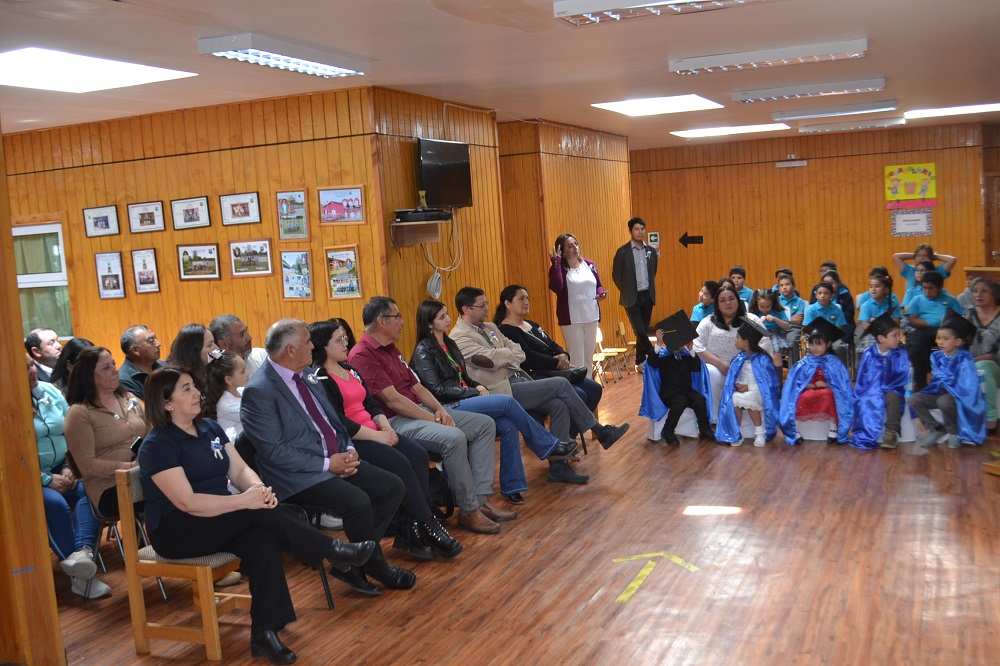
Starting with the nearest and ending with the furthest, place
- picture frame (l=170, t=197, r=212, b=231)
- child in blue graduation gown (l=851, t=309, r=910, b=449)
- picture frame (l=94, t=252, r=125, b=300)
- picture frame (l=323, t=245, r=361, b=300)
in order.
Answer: child in blue graduation gown (l=851, t=309, r=910, b=449) < picture frame (l=323, t=245, r=361, b=300) < picture frame (l=170, t=197, r=212, b=231) < picture frame (l=94, t=252, r=125, b=300)

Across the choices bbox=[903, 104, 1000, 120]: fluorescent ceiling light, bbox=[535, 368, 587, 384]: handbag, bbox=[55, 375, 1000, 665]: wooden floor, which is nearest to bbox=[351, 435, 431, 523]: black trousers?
bbox=[55, 375, 1000, 665]: wooden floor

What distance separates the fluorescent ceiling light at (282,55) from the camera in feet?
17.0

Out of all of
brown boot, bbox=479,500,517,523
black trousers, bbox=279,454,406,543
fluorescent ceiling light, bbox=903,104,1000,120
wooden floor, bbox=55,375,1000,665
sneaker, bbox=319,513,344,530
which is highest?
fluorescent ceiling light, bbox=903,104,1000,120

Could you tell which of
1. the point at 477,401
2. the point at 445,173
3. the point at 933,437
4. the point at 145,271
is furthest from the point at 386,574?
the point at 145,271

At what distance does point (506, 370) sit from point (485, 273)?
2.41m

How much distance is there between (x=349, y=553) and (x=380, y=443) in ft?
3.09

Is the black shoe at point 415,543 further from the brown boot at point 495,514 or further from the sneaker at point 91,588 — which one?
the sneaker at point 91,588

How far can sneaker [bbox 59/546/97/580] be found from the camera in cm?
480

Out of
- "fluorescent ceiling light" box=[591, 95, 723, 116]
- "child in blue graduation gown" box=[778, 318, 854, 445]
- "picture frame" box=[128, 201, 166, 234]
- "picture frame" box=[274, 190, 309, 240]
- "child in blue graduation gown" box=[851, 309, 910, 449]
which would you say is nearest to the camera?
"child in blue graduation gown" box=[851, 309, 910, 449]

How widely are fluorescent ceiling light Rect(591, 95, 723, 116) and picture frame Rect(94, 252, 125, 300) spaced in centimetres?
489

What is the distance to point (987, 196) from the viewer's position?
49.9 ft

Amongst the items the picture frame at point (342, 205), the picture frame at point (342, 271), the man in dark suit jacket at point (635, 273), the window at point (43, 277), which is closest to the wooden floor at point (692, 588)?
the picture frame at point (342, 271)

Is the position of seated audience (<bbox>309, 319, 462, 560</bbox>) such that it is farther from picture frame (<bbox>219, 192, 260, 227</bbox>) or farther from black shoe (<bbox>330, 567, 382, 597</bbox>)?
picture frame (<bbox>219, 192, 260, 227</bbox>)

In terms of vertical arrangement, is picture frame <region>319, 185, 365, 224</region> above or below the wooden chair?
above
